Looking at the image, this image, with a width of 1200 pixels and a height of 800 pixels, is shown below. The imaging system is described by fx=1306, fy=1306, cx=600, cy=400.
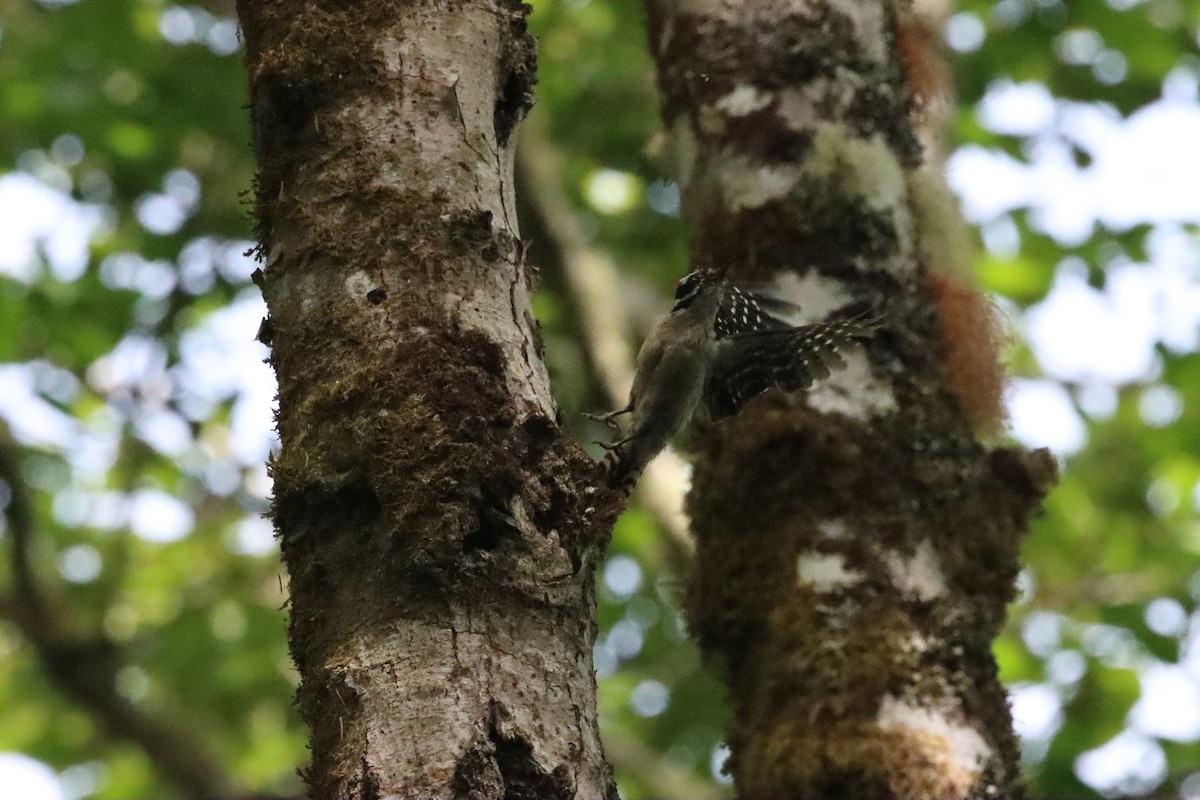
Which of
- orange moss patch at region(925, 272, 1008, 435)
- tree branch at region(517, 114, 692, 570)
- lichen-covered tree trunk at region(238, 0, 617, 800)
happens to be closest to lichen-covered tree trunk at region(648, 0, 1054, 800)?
orange moss patch at region(925, 272, 1008, 435)

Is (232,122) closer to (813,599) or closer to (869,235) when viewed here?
(869,235)

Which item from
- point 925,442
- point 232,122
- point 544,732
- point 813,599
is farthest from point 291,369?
point 232,122

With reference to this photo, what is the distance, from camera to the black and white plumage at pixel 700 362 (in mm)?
4105

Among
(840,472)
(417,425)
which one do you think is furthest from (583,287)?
(417,425)

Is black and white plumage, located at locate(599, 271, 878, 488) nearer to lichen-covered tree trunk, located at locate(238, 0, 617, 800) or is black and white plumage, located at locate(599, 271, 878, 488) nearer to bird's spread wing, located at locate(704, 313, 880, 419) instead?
bird's spread wing, located at locate(704, 313, 880, 419)

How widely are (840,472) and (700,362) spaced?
69cm

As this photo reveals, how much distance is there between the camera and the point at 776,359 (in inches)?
157

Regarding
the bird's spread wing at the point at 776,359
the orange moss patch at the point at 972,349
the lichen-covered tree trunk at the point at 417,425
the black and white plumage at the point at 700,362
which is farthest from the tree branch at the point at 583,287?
the lichen-covered tree trunk at the point at 417,425

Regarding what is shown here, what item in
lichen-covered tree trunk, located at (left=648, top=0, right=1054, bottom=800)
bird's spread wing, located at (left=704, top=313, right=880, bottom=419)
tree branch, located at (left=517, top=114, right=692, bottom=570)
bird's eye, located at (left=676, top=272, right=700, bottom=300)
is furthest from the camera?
tree branch, located at (left=517, top=114, right=692, bottom=570)

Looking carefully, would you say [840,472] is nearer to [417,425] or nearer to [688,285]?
[688,285]

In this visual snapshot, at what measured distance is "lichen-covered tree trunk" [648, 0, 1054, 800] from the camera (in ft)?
11.8

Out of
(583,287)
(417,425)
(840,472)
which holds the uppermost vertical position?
(417,425)

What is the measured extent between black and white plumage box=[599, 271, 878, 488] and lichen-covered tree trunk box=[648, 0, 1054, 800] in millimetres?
101

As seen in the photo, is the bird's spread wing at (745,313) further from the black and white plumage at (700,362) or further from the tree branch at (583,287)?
the tree branch at (583,287)
